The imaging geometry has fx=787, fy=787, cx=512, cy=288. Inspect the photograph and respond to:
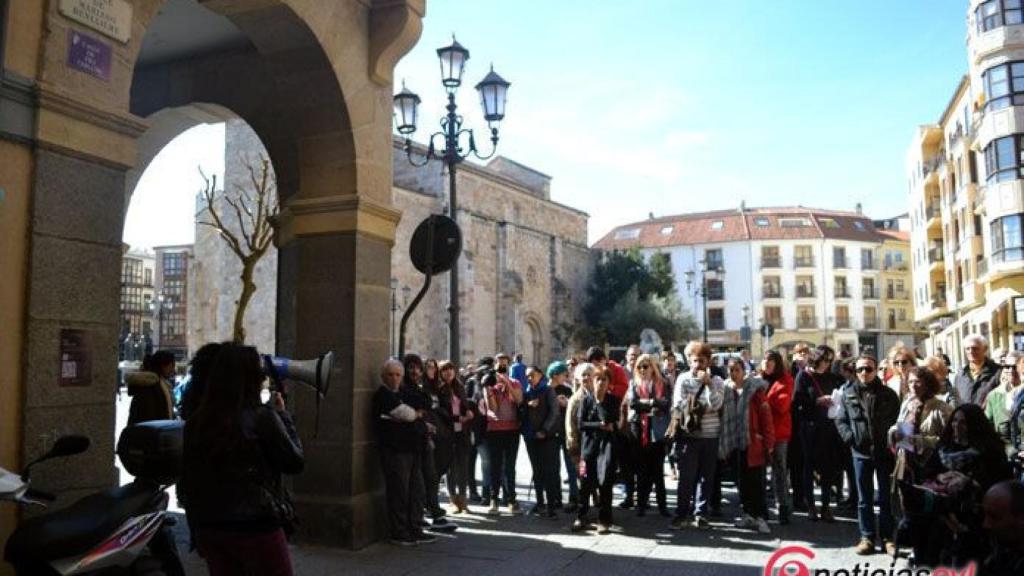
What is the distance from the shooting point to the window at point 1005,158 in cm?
2875

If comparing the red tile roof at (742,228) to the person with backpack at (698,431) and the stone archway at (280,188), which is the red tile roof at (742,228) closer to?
the person with backpack at (698,431)

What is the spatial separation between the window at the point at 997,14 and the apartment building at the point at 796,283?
34.9 m

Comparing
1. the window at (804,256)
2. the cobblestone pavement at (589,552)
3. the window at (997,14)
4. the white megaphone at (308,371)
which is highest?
the window at (997,14)

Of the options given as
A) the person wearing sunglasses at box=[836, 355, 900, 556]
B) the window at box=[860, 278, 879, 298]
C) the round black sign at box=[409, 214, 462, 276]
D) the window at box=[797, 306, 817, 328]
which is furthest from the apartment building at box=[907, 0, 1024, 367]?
the round black sign at box=[409, 214, 462, 276]

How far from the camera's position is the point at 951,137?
38.0m

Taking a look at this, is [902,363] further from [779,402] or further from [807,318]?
[807,318]

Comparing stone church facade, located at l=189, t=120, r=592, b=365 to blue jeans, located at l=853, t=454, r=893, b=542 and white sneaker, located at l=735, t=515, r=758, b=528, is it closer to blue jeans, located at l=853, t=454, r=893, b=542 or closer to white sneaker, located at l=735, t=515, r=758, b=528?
white sneaker, located at l=735, t=515, r=758, b=528

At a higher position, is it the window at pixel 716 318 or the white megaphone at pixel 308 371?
the window at pixel 716 318

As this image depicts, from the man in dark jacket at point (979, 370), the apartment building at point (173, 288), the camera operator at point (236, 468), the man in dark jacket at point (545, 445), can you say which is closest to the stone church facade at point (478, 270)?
the man in dark jacket at point (545, 445)

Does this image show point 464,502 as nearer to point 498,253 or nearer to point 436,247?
point 436,247

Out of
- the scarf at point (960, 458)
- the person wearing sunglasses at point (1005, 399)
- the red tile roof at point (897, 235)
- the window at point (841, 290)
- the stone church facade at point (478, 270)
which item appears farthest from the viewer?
the red tile roof at point (897, 235)

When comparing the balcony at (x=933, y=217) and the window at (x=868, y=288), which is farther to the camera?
the window at (x=868, y=288)

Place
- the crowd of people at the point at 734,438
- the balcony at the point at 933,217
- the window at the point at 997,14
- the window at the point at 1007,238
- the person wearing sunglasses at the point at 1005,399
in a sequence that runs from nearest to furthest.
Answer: the crowd of people at the point at 734,438
the person wearing sunglasses at the point at 1005,399
the window at the point at 1007,238
the window at the point at 997,14
the balcony at the point at 933,217

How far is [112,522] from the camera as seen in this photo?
3.27 m
